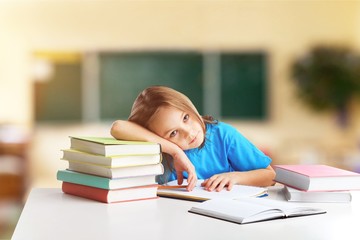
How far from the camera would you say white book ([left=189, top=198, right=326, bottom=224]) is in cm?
140

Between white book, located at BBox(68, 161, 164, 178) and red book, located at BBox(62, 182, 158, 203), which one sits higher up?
white book, located at BBox(68, 161, 164, 178)

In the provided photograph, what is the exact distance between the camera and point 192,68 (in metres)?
8.18

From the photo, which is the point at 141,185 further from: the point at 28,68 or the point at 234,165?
the point at 28,68

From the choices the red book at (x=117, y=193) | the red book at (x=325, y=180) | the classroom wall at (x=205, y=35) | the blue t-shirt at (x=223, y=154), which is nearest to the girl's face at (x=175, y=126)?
the blue t-shirt at (x=223, y=154)

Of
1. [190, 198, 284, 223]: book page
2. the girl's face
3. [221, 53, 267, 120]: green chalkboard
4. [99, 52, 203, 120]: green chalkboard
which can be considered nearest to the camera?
[190, 198, 284, 223]: book page

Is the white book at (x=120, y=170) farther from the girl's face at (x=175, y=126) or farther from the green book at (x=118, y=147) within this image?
the girl's face at (x=175, y=126)

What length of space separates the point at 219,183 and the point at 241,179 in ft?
0.43

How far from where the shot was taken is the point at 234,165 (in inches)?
80.7

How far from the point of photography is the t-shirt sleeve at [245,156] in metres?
2.02

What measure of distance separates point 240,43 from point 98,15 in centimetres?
173

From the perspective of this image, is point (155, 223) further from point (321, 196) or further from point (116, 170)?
point (321, 196)

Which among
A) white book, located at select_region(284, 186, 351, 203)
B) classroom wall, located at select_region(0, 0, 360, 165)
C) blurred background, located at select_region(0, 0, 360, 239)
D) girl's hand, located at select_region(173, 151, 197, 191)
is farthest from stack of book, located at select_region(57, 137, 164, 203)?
classroom wall, located at select_region(0, 0, 360, 165)

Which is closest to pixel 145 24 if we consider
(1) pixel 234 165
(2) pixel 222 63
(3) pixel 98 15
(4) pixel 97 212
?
(3) pixel 98 15

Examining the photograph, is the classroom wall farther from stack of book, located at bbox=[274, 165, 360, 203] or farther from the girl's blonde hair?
stack of book, located at bbox=[274, 165, 360, 203]
